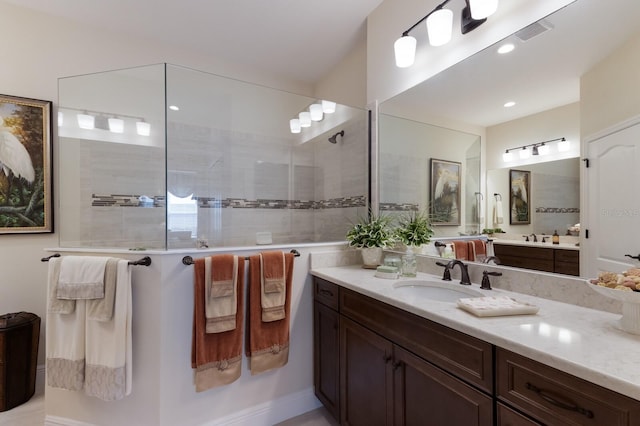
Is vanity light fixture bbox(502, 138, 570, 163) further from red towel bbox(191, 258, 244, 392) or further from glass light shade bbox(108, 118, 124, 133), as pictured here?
glass light shade bbox(108, 118, 124, 133)

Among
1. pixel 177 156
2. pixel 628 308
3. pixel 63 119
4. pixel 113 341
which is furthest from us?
pixel 177 156

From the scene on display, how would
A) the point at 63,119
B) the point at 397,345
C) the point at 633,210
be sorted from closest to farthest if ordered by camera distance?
the point at 633,210 → the point at 397,345 → the point at 63,119

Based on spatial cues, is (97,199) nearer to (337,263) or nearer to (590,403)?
(337,263)

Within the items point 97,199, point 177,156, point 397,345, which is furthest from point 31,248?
point 397,345

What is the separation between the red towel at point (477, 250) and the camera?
166 cm

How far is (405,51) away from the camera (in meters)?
1.97

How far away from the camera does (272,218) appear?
10.6ft

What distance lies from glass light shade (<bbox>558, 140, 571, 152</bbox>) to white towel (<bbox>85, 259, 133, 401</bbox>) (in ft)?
7.48

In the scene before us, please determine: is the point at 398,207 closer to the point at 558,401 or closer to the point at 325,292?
the point at 325,292

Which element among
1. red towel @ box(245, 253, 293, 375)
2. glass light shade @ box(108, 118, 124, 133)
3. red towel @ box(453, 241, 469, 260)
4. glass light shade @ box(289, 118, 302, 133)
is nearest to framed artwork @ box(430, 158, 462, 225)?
red towel @ box(453, 241, 469, 260)

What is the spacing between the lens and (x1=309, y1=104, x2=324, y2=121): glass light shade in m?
3.04

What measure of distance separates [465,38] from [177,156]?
8.24 ft

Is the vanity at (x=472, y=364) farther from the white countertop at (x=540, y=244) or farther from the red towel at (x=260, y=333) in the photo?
the red towel at (x=260, y=333)

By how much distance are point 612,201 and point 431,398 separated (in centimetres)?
105
